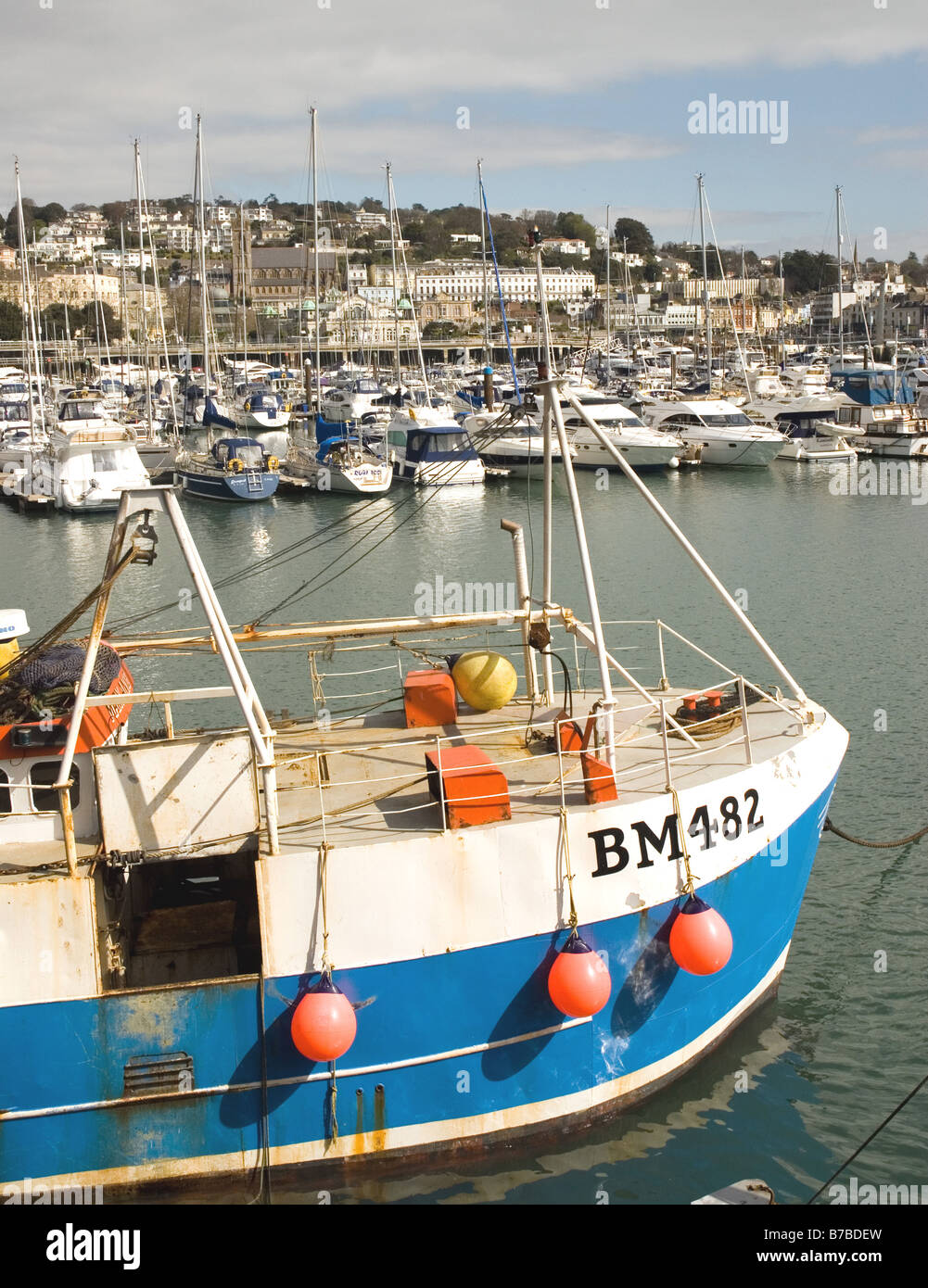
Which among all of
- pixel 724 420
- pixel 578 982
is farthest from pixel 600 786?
pixel 724 420

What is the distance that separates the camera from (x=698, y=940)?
1000cm

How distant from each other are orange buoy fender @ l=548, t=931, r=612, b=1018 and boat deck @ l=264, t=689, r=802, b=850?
4.05 feet

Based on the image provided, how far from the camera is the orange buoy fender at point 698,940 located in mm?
10016

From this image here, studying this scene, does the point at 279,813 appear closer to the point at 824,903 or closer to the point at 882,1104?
the point at 882,1104

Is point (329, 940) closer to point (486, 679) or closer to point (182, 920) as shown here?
point (182, 920)

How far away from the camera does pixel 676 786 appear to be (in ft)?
35.4

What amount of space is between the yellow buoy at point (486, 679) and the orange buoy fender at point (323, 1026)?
452cm

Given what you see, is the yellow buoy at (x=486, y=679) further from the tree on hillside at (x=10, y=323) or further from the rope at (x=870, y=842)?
the tree on hillside at (x=10, y=323)

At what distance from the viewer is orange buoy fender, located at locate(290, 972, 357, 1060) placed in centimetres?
902

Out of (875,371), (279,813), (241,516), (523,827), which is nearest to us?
Answer: (523,827)

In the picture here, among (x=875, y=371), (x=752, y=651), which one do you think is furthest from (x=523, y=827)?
(x=875, y=371)

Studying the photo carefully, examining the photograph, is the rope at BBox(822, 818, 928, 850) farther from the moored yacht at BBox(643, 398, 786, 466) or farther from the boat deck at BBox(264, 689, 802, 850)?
the moored yacht at BBox(643, 398, 786, 466)

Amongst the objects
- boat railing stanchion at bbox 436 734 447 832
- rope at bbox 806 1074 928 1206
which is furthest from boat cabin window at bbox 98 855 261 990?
rope at bbox 806 1074 928 1206
